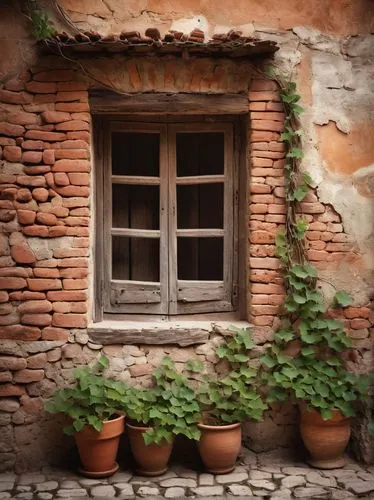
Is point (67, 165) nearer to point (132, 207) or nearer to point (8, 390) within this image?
point (132, 207)

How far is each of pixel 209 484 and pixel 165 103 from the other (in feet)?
9.45

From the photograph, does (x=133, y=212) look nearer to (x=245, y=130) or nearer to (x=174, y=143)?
(x=174, y=143)

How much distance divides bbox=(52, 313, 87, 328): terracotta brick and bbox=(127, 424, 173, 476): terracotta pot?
0.86 metres

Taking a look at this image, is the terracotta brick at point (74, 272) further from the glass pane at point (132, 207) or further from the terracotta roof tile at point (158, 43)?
the terracotta roof tile at point (158, 43)

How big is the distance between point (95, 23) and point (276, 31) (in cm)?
141

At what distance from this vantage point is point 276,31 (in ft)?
14.7

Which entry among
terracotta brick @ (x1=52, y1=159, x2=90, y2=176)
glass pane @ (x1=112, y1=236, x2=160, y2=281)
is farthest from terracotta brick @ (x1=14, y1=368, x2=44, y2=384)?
terracotta brick @ (x1=52, y1=159, x2=90, y2=176)

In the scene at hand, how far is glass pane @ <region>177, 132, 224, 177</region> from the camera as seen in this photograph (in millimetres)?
4828

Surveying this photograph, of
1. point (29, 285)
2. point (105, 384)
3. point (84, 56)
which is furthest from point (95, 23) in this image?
point (105, 384)

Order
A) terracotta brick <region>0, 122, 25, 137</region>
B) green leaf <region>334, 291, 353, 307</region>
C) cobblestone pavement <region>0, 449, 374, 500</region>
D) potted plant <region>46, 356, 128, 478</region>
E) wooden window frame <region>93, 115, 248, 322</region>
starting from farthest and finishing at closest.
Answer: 1. wooden window frame <region>93, 115, 248, 322</region>
2. green leaf <region>334, 291, 353, 307</region>
3. terracotta brick <region>0, 122, 25, 137</region>
4. potted plant <region>46, 356, 128, 478</region>
5. cobblestone pavement <region>0, 449, 374, 500</region>

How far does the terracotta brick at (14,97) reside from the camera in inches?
172

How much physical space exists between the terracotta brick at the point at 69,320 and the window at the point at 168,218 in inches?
14.0

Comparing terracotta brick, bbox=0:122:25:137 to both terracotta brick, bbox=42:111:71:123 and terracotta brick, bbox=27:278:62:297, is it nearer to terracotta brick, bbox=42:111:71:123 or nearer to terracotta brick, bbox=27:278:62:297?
terracotta brick, bbox=42:111:71:123

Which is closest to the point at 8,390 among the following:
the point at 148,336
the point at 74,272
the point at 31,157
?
the point at 74,272
